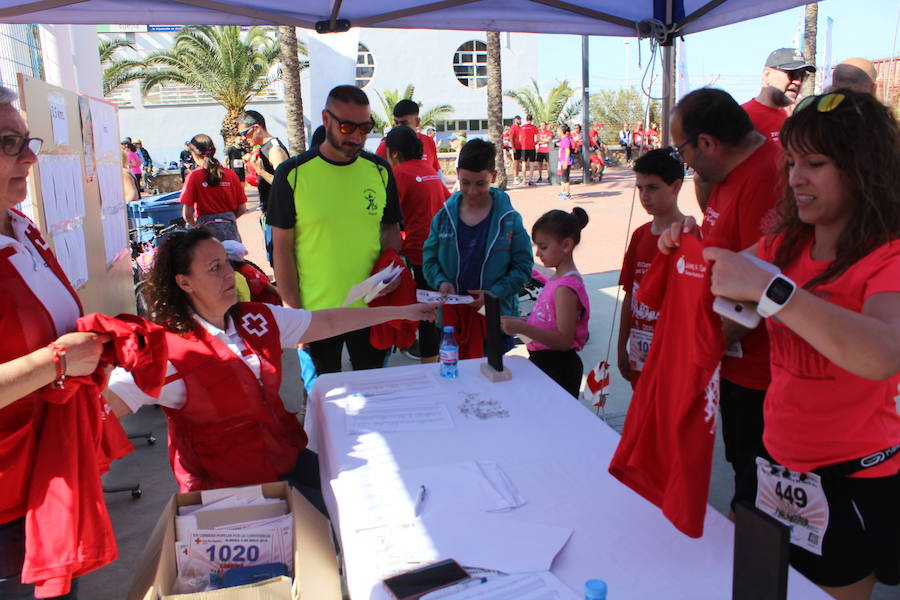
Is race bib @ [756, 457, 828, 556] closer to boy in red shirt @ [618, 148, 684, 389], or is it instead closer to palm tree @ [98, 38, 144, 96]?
boy in red shirt @ [618, 148, 684, 389]

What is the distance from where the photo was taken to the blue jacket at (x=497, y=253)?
137 inches

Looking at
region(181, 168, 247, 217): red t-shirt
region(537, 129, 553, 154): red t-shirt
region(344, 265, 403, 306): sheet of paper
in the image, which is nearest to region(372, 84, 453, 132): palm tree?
region(537, 129, 553, 154): red t-shirt

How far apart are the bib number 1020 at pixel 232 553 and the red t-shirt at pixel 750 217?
159 cm

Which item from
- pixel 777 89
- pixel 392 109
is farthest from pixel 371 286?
pixel 392 109

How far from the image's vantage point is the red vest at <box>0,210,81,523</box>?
165cm

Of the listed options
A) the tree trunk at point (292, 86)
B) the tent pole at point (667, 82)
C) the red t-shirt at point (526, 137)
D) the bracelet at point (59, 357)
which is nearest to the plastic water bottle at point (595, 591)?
the bracelet at point (59, 357)

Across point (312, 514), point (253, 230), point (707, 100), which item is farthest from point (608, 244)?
point (312, 514)

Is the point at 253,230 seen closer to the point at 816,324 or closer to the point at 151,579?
the point at 151,579

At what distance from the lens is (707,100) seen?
7.39 ft

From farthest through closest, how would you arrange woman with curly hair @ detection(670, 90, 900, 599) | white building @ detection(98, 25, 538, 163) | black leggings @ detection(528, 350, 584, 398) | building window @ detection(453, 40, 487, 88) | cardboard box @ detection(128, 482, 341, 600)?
building window @ detection(453, 40, 487, 88)
white building @ detection(98, 25, 538, 163)
black leggings @ detection(528, 350, 584, 398)
cardboard box @ detection(128, 482, 341, 600)
woman with curly hair @ detection(670, 90, 900, 599)

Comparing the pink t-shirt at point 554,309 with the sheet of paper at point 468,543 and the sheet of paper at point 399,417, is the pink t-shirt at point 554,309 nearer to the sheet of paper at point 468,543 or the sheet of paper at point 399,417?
the sheet of paper at point 399,417

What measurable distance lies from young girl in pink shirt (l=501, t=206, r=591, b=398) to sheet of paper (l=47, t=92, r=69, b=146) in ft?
8.14

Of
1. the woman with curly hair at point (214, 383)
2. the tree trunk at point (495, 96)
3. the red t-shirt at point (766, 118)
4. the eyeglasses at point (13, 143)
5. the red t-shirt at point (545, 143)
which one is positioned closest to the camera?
the eyeglasses at point (13, 143)

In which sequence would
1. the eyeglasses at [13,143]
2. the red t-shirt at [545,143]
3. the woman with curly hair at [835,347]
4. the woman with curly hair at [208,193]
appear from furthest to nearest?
the red t-shirt at [545,143]
the woman with curly hair at [208,193]
the eyeglasses at [13,143]
the woman with curly hair at [835,347]
